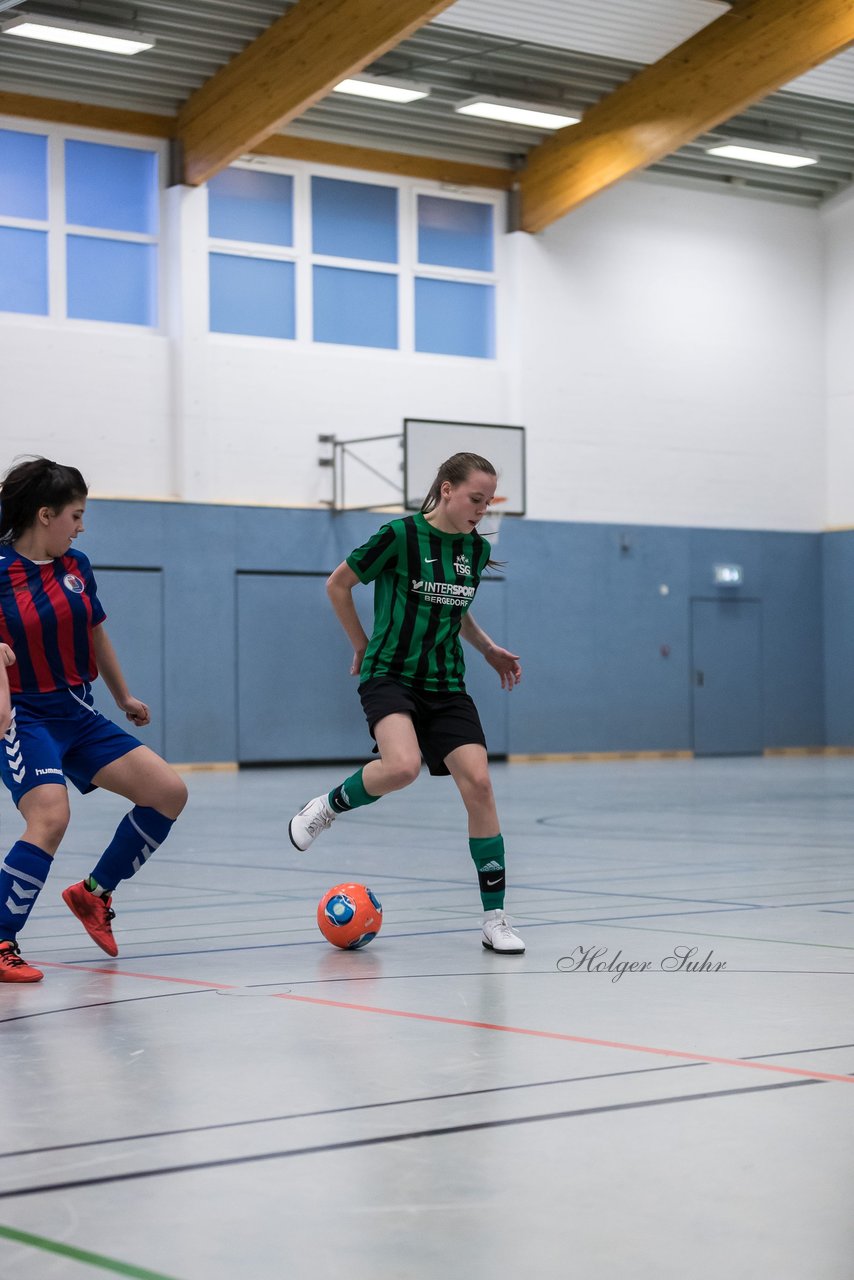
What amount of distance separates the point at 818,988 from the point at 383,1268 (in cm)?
280

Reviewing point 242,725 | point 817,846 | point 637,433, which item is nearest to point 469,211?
point 637,433

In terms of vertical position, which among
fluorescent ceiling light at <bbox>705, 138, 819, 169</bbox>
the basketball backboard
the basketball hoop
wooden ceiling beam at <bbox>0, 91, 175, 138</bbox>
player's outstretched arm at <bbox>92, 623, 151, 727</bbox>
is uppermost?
fluorescent ceiling light at <bbox>705, 138, 819, 169</bbox>

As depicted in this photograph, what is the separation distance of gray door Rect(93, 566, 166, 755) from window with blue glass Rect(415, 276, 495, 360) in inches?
214

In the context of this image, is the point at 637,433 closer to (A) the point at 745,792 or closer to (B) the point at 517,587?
(B) the point at 517,587

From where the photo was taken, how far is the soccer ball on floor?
6.09 meters

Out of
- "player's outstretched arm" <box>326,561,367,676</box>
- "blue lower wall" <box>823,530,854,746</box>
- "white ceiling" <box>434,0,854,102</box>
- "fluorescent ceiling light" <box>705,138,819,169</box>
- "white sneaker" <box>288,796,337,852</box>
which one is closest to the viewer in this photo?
"player's outstretched arm" <box>326,561,367,676</box>

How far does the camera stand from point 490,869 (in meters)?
6.15

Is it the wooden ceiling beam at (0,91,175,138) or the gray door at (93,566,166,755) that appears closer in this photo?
the wooden ceiling beam at (0,91,175,138)

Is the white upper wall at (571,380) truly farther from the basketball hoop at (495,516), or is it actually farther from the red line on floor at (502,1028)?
the red line on floor at (502,1028)

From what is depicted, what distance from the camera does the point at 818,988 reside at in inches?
201

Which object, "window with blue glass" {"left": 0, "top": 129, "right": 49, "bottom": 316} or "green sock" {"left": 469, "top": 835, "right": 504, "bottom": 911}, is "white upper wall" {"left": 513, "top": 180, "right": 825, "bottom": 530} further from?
"green sock" {"left": 469, "top": 835, "right": 504, "bottom": 911}

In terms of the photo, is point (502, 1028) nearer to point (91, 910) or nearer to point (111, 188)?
point (91, 910)

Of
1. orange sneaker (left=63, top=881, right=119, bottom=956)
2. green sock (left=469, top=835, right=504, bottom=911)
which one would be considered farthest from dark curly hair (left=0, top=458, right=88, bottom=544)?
green sock (left=469, top=835, right=504, bottom=911)

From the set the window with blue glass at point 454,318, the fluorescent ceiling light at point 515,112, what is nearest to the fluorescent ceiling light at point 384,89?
the fluorescent ceiling light at point 515,112
